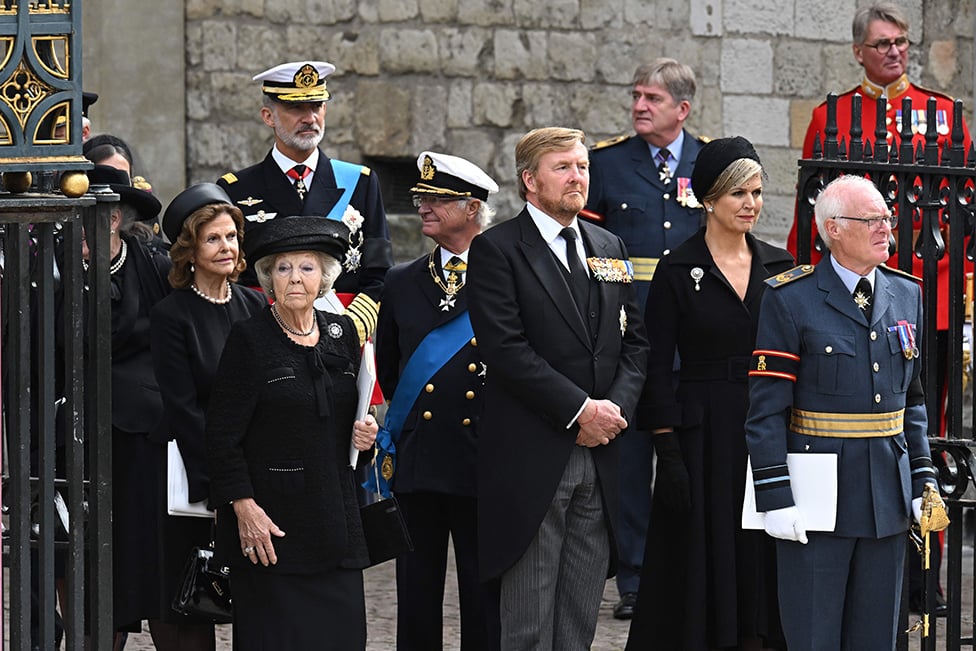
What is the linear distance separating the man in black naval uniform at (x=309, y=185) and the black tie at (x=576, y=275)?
98 centimetres

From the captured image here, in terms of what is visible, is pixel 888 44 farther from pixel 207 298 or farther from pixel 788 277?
pixel 207 298

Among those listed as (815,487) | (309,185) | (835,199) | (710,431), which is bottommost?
→ (815,487)

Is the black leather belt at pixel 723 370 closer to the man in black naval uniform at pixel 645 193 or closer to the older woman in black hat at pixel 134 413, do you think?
the man in black naval uniform at pixel 645 193

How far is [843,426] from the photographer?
18.6 feet

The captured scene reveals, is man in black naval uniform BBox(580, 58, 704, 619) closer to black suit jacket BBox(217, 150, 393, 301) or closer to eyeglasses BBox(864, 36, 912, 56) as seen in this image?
eyeglasses BBox(864, 36, 912, 56)

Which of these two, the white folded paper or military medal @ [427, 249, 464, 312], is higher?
military medal @ [427, 249, 464, 312]

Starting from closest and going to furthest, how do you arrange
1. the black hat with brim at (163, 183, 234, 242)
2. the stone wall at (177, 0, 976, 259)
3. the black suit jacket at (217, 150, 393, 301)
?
1. the black hat with brim at (163, 183, 234, 242)
2. the black suit jacket at (217, 150, 393, 301)
3. the stone wall at (177, 0, 976, 259)

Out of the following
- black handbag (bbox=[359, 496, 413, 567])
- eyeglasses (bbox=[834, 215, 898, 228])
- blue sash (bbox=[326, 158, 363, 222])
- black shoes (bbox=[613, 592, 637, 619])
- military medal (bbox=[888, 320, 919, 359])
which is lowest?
black shoes (bbox=[613, 592, 637, 619])

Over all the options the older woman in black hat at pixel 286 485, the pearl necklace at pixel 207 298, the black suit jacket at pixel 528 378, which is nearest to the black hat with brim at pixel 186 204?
the pearl necklace at pixel 207 298

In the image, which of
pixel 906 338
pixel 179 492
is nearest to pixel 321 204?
pixel 179 492

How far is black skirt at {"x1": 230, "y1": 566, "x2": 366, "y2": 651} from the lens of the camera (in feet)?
18.2

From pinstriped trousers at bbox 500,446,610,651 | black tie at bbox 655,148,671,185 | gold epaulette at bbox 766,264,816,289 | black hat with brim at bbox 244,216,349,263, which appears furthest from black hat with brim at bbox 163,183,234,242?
black tie at bbox 655,148,671,185

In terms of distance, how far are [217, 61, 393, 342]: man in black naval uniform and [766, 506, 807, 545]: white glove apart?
5.75 feet

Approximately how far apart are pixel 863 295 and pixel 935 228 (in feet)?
1.53
